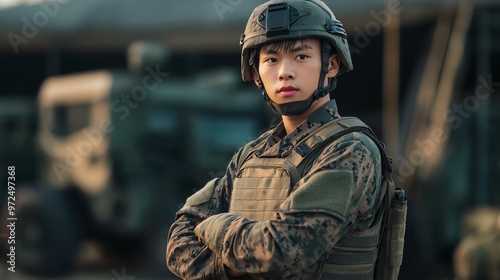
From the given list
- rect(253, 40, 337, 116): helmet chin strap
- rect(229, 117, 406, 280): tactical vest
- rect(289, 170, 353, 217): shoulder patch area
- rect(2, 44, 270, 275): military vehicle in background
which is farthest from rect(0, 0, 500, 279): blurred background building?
rect(289, 170, 353, 217): shoulder patch area

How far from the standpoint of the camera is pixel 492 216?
835cm

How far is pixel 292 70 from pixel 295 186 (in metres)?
0.29

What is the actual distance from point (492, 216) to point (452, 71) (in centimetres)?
136

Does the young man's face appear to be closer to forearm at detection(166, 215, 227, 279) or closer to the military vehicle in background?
forearm at detection(166, 215, 227, 279)

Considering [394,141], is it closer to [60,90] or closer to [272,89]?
[60,90]

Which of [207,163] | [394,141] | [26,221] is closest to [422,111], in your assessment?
[394,141]

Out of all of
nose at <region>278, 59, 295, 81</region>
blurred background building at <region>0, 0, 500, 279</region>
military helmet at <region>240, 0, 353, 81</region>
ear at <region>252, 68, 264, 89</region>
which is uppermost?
military helmet at <region>240, 0, 353, 81</region>

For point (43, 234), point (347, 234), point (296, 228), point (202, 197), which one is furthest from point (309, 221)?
point (43, 234)

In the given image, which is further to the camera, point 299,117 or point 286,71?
point 299,117

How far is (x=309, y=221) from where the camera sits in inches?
88.3

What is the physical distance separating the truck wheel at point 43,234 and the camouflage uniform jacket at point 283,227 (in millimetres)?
7099

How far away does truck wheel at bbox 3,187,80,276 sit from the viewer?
9.39 metres

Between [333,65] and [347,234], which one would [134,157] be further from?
[347,234]

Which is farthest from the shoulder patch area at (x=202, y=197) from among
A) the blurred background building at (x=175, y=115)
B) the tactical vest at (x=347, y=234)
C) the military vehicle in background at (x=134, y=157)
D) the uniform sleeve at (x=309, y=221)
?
the military vehicle in background at (x=134, y=157)
